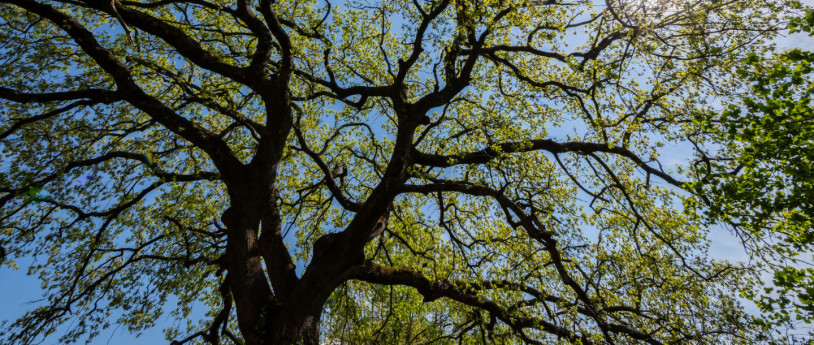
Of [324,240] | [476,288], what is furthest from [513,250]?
[324,240]

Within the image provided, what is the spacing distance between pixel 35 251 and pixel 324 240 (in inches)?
277

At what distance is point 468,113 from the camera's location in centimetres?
1178

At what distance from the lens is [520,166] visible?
9453 mm

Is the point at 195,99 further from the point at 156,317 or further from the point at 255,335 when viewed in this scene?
the point at 156,317

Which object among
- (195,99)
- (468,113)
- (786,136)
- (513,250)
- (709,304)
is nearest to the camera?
(786,136)

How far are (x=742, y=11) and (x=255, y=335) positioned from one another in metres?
12.5

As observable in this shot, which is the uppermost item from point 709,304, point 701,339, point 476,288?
point 476,288

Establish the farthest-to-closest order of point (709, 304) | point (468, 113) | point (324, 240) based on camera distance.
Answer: point (468, 113) < point (709, 304) < point (324, 240)

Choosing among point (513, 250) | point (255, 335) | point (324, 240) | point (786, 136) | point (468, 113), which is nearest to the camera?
point (786, 136)

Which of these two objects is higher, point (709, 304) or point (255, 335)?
point (709, 304)

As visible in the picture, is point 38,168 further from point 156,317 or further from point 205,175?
point 156,317

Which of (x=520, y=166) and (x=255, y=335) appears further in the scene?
(x=520, y=166)

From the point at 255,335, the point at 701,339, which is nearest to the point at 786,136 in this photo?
the point at 701,339

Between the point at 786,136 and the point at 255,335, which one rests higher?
the point at 786,136
